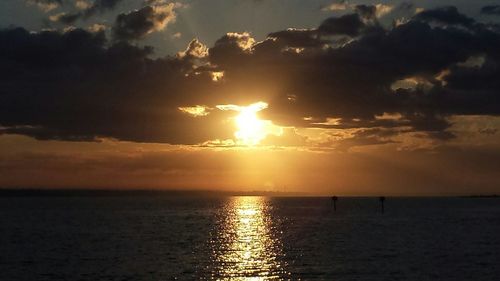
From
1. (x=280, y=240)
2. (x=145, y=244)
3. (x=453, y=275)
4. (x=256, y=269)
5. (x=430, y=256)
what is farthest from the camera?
(x=280, y=240)

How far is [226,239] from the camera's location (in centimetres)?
10756

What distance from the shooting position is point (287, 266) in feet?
225

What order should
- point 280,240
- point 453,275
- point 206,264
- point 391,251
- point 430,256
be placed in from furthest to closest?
1. point 280,240
2. point 391,251
3. point 430,256
4. point 206,264
5. point 453,275

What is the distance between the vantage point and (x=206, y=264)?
234 feet

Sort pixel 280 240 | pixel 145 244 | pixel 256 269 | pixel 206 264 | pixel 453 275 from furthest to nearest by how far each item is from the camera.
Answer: pixel 280 240 → pixel 145 244 → pixel 206 264 → pixel 256 269 → pixel 453 275

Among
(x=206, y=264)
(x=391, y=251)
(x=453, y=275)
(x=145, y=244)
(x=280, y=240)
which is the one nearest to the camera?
(x=453, y=275)

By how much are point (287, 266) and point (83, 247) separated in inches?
1460

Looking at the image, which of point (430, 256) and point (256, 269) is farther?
point (430, 256)

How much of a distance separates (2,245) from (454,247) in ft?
217

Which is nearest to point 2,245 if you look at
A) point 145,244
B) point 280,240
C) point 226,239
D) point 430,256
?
point 145,244

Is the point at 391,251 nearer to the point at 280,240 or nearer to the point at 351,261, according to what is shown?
the point at 351,261

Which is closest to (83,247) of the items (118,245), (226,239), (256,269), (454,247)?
(118,245)

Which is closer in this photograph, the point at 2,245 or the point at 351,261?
the point at 351,261

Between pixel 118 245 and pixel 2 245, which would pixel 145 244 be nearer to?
pixel 118 245
